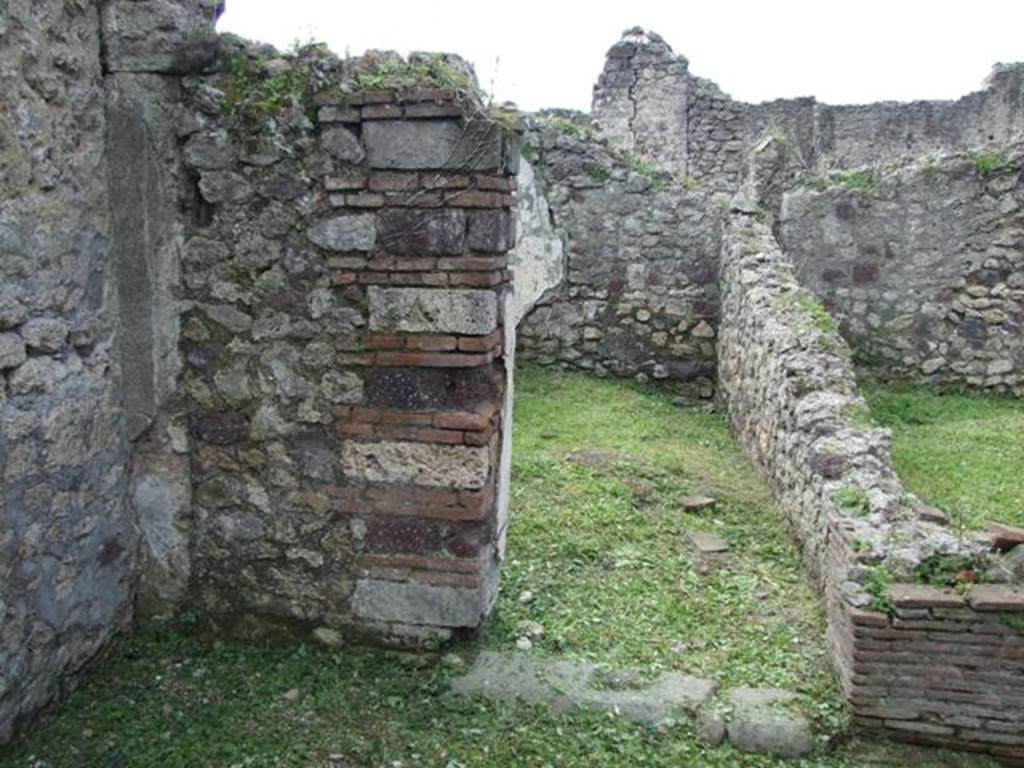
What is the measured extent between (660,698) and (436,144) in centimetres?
227

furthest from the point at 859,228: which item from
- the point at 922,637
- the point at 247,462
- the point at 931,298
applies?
the point at 247,462

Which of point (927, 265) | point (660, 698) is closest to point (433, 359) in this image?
point (660, 698)

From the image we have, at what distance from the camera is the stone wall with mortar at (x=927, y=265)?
28.2 feet

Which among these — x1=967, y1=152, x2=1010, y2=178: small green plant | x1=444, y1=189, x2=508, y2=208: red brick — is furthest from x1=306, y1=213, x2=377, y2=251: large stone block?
x1=967, y1=152, x2=1010, y2=178: small green plant

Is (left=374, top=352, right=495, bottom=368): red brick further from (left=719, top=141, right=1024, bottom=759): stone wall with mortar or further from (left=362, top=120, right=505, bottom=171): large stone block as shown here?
(left=719, top=141, right=1024, bottom=759): stone wall with mortar

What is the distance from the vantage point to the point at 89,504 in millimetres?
3613

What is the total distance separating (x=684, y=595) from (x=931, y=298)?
568cm

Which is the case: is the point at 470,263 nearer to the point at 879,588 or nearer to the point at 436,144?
the point at 436,144

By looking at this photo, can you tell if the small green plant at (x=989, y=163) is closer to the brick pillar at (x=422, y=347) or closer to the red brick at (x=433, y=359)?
the brick pillar at (x=422, y=347)

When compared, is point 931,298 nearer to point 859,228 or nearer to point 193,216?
point 859,228

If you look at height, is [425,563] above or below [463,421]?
below

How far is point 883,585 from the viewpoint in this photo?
3.62m

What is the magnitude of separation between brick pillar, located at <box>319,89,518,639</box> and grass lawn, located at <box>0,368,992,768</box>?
1.20 feet

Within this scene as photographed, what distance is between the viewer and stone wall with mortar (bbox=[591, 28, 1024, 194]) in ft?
44.8
